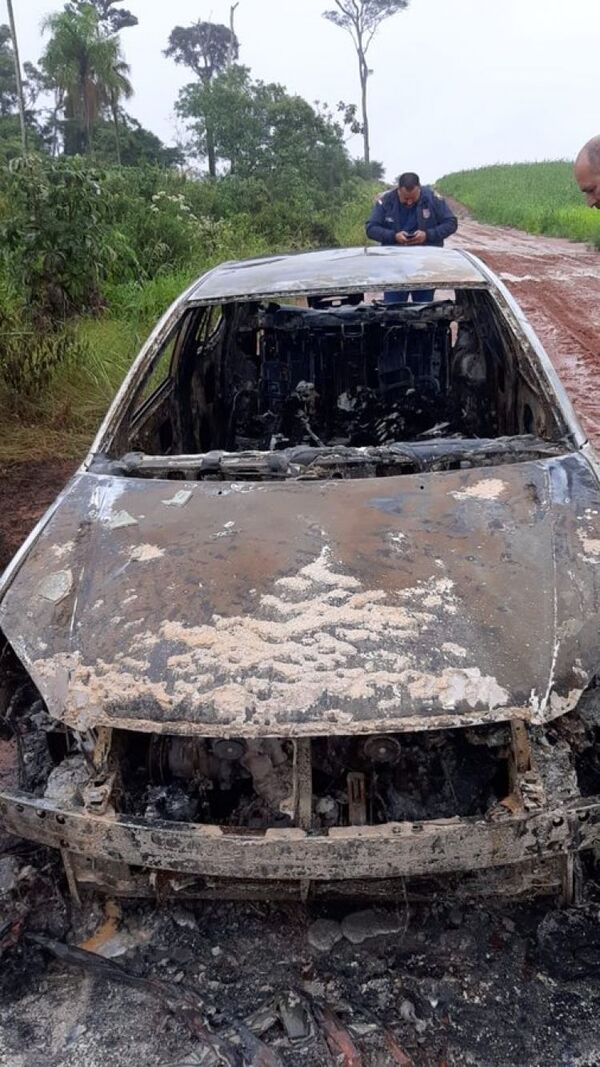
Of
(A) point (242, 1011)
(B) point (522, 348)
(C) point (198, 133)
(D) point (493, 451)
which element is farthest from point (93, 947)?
(C) point (198, 133)

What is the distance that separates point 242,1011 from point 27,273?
662 centimetres

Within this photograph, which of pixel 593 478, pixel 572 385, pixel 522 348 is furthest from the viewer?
pixel 572 385

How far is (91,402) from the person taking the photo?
6.45 m

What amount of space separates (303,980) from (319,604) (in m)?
0.88

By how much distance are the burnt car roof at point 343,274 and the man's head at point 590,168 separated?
2.35 feet

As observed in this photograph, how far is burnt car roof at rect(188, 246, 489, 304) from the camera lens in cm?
331

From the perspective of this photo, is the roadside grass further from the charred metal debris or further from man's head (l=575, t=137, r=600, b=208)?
man's head (l=575, t=137, r=600, b=208)

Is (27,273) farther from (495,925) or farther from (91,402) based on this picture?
(495,925)

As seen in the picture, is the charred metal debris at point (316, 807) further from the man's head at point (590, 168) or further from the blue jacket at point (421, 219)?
the blue jacket at point (421, 219)

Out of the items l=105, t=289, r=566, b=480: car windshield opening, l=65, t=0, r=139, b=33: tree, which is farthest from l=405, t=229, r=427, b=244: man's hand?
l=65, t=0, r=139, b=33: tree

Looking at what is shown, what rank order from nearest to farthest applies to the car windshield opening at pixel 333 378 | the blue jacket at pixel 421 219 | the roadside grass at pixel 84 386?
1. the car windshield opening at pixel 333 378
2. the roadside grass at pixel 84 386
3. the blue jacket at pixel 421 219

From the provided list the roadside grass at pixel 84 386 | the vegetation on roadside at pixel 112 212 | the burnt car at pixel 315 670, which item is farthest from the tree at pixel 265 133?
the burnt car at pixel 315 670

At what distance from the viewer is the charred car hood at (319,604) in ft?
6.23

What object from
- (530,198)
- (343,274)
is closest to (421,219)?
(343,274)
